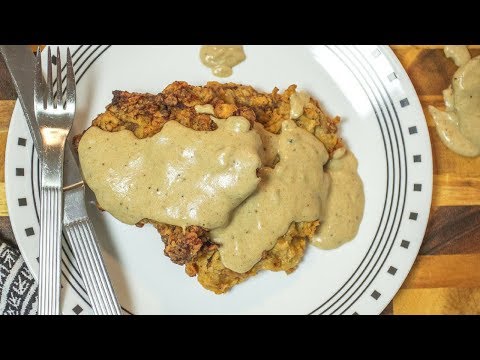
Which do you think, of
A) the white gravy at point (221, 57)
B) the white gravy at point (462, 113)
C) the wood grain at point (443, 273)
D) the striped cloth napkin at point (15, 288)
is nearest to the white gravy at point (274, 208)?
the white gravy at point (221, 57)

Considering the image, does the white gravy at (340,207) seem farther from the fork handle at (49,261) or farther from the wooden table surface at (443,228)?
the fork handle at (49,261)

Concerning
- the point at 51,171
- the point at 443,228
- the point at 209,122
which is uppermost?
the point at 209,122

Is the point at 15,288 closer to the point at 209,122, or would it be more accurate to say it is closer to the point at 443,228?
the point at 209,122

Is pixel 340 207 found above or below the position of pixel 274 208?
below

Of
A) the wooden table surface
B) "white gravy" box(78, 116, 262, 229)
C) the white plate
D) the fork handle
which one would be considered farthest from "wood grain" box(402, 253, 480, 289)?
the fork handle

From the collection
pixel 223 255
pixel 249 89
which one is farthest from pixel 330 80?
pixel 223 255

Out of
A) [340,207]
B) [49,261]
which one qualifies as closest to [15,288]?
[49,261]
